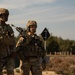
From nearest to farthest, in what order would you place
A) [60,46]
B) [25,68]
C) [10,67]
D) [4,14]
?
[10,67]
[4,14]
[25,68]
[60,46]

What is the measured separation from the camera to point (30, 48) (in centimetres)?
1136

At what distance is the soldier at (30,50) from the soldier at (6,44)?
0.79 meters

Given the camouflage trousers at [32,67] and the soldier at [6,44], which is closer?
the soldier at [6,44]

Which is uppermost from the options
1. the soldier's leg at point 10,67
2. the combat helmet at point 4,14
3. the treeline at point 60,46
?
the combat helmet at point 4,14

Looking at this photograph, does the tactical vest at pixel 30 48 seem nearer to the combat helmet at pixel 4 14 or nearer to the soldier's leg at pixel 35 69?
the soldier's leg at pixel 35 69

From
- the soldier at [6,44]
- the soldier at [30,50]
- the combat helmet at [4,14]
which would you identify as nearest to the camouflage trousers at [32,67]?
the soldier at [30,50]

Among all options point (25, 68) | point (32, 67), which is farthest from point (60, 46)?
point (25, 68)

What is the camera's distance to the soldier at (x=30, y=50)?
444 inches

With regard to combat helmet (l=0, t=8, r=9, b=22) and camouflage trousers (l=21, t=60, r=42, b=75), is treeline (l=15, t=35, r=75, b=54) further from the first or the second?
combat helmet (l=0, t=8, r=9, b=22)

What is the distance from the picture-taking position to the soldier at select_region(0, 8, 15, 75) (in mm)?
10320

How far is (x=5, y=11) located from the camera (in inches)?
413

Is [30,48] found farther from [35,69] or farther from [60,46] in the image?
[60,46]

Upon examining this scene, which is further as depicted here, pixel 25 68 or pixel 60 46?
pixel 60 46

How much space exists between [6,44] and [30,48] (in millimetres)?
1197
